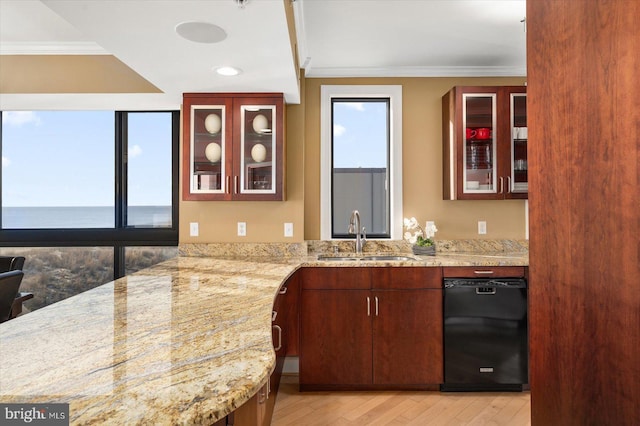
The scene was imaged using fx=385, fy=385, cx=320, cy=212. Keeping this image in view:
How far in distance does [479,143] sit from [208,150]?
2.14 meters

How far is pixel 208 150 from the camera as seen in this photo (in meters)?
2.89

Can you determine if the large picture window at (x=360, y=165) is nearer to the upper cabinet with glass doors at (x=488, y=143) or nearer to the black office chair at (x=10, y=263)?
the upper cabinet with glass doors at (x=488, y=143)

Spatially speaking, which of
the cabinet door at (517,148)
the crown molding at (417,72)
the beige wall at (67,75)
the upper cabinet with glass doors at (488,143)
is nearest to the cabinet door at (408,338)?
the upper cabinet with glass doors at (488,143)

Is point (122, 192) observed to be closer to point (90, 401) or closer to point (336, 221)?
point (336, 221)

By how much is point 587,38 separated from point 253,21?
1313 millimetres

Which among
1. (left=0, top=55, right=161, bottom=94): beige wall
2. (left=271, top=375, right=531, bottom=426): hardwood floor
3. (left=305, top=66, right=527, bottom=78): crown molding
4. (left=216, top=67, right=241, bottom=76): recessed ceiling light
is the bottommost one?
(left=271, top=375, right=531, bottom=426): hardwood floor

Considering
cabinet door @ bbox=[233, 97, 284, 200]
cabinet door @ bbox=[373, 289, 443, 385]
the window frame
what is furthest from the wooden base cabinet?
the window frame

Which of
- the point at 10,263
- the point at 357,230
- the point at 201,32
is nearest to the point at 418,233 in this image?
the point at 357,230

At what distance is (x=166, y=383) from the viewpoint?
82 centimetres

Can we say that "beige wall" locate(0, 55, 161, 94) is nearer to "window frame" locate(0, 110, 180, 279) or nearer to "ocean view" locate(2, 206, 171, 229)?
"window frame" locate(0, 110, 180, 279)

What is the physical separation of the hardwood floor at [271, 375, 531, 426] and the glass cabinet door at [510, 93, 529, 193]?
5.08ft

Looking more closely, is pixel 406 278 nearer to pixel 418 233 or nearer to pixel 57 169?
pixel 418 233

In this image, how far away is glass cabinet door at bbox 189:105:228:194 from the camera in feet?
9.45

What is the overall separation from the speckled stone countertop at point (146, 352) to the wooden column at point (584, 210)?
803mm
